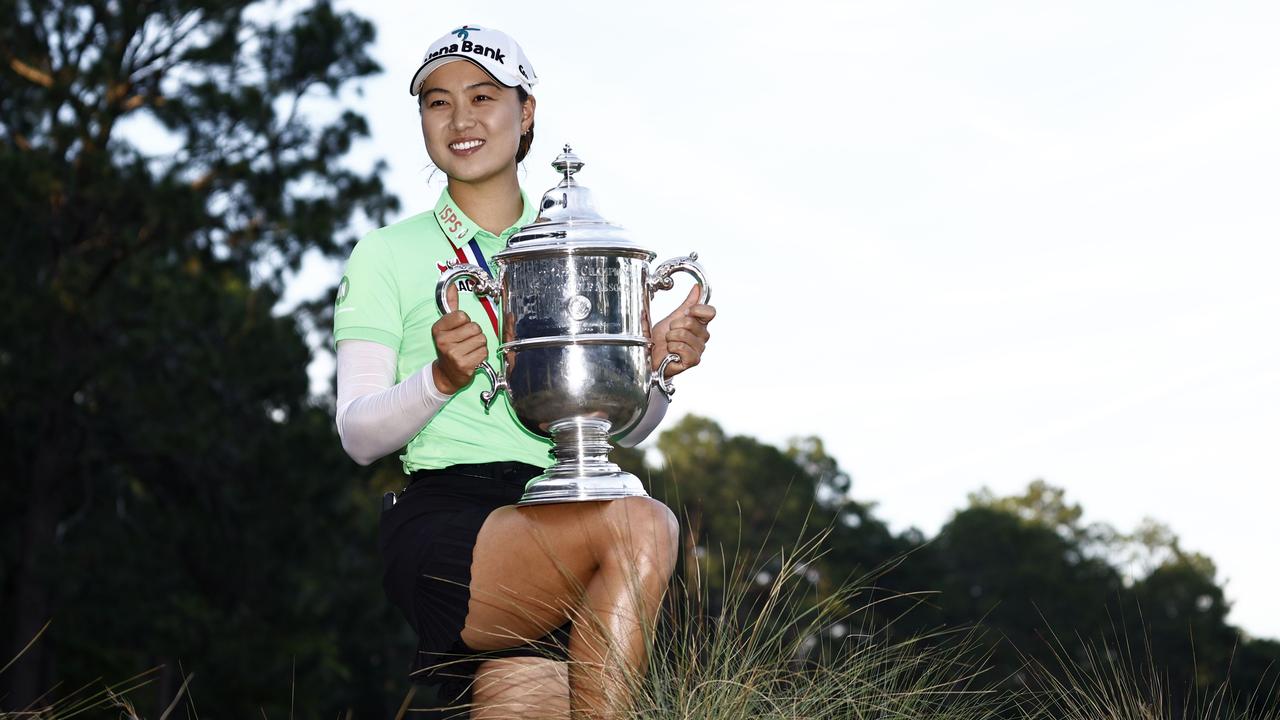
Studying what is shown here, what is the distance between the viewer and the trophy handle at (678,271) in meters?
3.14

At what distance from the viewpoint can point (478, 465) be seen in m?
3.23

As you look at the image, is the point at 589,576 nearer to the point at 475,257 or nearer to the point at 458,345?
→ the point at 458,345

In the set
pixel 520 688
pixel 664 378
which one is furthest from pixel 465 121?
pixel 520 688

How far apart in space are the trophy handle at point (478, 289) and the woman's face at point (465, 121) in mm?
431

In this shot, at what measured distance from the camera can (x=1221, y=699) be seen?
3.70m

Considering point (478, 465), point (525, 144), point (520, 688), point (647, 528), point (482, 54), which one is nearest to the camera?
point (647, 528)

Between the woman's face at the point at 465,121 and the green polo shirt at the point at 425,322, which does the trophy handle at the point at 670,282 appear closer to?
the green polo shirt at the point at 425,322

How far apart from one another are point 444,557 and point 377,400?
1.12ft

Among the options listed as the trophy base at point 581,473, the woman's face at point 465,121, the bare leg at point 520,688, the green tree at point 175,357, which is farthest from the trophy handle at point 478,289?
the green tree at point 175,357

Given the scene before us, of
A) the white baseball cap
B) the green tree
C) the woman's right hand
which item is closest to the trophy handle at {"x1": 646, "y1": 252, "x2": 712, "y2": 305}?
the woman's right hand

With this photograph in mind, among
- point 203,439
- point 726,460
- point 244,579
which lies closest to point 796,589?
point 203,439

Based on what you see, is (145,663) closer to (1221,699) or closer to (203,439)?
(203,439)

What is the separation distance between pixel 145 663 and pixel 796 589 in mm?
15282

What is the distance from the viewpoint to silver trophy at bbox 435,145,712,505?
9.58 ft
